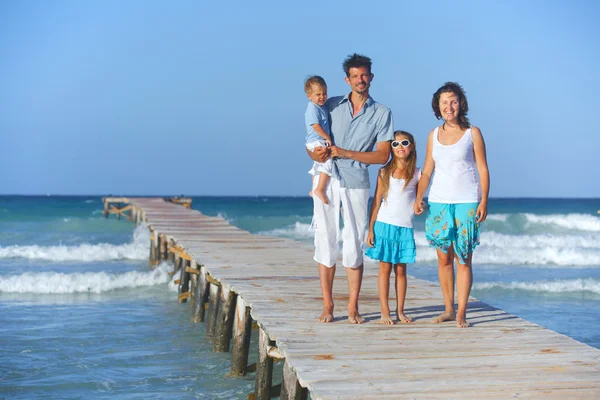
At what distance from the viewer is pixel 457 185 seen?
5250 millimetres

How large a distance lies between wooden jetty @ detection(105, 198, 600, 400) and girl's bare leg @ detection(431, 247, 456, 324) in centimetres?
10

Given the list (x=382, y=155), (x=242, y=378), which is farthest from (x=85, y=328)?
(x=382, y=155)

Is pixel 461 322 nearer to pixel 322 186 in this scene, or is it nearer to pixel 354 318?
pixel 354 318

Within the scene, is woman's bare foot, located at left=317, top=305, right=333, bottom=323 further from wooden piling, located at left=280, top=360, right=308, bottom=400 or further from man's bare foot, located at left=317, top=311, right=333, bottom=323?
wooden piling, located at left=280, top=360, right=308, bottom=400

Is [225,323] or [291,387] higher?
[291,387]

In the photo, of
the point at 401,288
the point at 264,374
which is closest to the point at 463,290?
the point at 401,288

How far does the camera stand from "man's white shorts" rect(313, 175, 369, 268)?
17.1ft

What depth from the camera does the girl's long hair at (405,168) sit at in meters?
5.52

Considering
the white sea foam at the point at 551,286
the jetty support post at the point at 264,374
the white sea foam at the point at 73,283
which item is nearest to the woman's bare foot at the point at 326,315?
the jetty support post at the point at 264,374

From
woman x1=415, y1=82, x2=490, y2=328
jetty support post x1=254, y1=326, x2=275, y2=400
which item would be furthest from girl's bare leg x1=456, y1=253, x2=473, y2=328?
jetty support post x1=254, y1=326, x2=275, y2=400

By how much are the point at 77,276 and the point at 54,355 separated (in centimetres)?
521

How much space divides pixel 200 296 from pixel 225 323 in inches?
65.0

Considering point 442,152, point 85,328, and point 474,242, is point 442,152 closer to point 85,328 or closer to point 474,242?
point 474,242

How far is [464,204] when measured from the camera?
5242 mm
